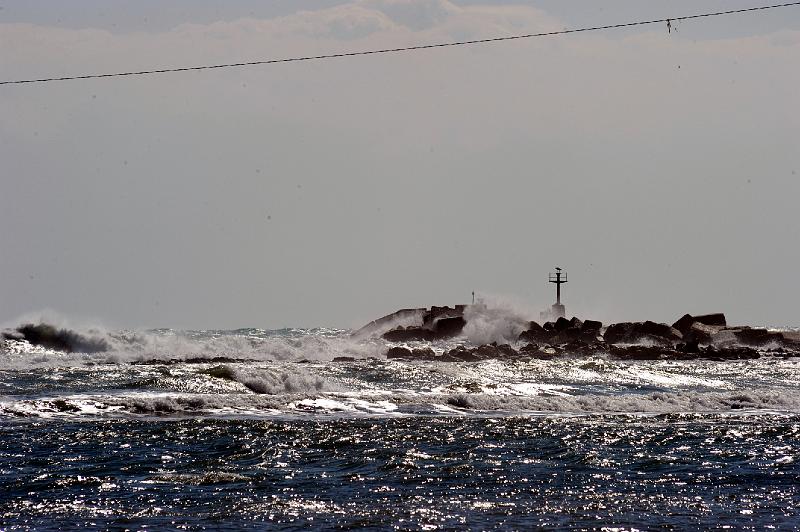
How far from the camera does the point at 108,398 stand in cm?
2494

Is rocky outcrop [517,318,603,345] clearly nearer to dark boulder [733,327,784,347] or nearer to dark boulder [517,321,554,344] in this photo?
dark boulder [517,321,554,344]

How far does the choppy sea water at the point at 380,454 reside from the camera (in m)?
12.6

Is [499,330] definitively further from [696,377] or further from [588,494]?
[588,494]

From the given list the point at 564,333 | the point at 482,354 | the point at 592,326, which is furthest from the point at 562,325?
the point at 482,354

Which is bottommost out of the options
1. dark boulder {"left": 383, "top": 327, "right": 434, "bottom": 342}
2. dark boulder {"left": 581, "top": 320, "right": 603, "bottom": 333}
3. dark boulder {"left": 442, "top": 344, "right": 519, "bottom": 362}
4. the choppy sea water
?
the choppy sea water

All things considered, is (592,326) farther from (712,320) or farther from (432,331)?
(432,331)

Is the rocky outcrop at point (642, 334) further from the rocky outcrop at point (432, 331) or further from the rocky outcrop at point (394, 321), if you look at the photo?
the rocky outcrop at point (394, 321)

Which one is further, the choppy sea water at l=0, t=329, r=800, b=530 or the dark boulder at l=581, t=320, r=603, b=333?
the dark boulder at l=581, t=320, r=603, b=333

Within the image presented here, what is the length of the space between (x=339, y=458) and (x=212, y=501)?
3.82 meters

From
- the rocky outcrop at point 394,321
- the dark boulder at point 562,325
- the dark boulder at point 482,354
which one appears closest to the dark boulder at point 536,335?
the dark boulder at point 562,325

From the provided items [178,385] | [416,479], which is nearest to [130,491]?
[416,479]

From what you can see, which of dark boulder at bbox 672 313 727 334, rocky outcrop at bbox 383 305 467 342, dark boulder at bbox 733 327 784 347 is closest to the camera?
dark boulder at bbox 733 327 784 347

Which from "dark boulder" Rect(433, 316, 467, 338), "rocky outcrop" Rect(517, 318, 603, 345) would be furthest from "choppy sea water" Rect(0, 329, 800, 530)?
"dark boulder" Rect(433, 316, 467, 338)

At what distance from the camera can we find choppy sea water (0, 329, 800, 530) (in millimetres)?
12555
